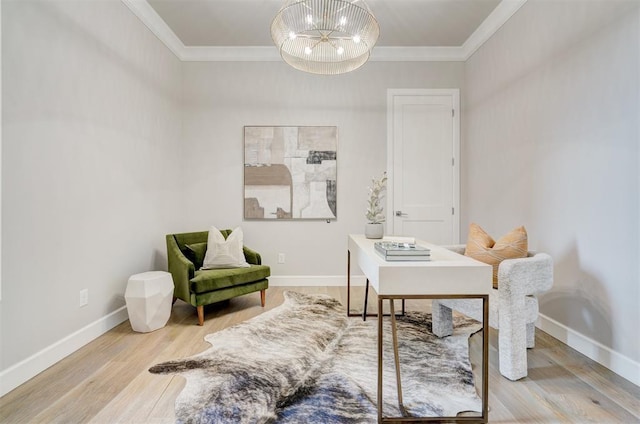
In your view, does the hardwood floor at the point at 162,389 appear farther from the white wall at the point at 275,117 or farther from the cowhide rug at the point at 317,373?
the white wall at the point at 275,117

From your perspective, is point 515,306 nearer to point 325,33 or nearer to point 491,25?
point 325,33

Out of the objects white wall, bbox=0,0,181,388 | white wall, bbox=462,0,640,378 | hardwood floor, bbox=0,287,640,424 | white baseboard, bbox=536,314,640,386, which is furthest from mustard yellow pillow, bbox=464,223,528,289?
white wall, bbox=0,0,181,388

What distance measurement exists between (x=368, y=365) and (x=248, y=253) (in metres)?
1.90

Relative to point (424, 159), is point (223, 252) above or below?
below

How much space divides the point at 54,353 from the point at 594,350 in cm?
348

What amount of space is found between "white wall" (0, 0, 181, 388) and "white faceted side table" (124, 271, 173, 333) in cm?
22

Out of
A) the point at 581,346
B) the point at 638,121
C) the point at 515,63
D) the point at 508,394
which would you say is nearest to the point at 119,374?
the point at 508,394

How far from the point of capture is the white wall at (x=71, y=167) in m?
1.92

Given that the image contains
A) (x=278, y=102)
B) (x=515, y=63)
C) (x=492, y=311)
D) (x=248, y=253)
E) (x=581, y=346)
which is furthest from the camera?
(x=278, y=102)

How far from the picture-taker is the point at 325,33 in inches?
102

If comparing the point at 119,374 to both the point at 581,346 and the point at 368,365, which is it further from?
the point at 581,346

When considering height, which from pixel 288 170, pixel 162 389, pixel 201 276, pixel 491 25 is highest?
pixel 491 25

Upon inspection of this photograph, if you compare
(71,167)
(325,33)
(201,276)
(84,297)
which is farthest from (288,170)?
(84,297)

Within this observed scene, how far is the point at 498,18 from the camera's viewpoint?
3.32 m
